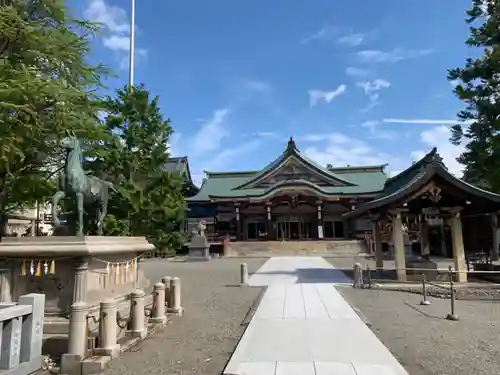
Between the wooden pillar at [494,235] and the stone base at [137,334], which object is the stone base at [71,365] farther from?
the wooden pillar at [494,235]

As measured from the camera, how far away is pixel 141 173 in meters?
21.7

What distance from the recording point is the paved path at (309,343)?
16.7 ft

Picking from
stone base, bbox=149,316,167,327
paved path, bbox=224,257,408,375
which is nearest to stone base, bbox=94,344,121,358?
paved path, bbox=224,257,408,375

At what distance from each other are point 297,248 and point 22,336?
29298mm

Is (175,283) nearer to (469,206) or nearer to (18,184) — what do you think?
(18,184)

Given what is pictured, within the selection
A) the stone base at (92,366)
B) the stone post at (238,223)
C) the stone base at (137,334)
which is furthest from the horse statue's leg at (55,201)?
the stone post at (238,223)

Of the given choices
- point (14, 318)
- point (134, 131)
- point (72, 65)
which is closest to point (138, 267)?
point (14, 318)

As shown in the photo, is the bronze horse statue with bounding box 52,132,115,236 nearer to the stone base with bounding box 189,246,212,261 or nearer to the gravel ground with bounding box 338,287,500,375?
the gravel ground with bounding box 338,287,500,375

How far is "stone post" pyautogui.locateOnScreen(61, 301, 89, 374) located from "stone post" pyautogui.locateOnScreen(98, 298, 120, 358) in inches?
9.4

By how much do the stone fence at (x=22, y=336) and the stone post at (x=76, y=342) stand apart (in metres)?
0.36

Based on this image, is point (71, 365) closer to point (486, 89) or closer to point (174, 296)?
point (174, 296)

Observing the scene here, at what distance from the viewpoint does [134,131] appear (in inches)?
849

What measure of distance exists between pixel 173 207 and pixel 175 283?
14.1 m

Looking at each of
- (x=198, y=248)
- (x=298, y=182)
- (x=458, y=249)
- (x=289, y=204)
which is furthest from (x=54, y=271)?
(x=289, y=204)
